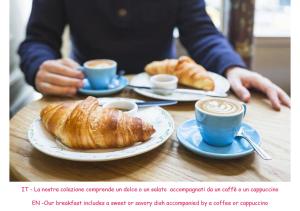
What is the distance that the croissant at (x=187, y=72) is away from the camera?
802mm

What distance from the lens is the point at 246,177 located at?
1.58 feet

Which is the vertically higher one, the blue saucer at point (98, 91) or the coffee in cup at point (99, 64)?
the coffee in cup at point (99, 64)

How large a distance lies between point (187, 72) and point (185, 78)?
0.05 feet

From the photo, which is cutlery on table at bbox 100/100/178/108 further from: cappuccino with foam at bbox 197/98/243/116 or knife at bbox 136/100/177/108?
cappuccino with foam at bbox 197/98/243/116

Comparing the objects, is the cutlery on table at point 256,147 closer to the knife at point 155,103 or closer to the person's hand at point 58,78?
the knife at point 155,103

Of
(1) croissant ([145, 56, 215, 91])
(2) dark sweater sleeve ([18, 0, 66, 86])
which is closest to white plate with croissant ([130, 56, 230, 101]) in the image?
(1) croissant ([145, 56, 215, 91])

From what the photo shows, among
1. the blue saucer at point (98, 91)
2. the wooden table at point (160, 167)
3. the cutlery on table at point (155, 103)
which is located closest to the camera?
the wooden table at point (160, 167)

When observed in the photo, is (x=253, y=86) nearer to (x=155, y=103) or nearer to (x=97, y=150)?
(x=155, y=103)

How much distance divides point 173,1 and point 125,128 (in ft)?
2.26

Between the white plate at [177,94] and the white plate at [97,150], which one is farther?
the white plate at [177,94]

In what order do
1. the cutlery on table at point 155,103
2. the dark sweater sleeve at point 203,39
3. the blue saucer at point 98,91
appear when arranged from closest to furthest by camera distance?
the cutlery on table at point 155,103
the blue saucer at point 98,91
the dark sweater sleeve at point 203,39

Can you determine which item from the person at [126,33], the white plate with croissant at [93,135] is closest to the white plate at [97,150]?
the white plate with croissant at [93,135]
